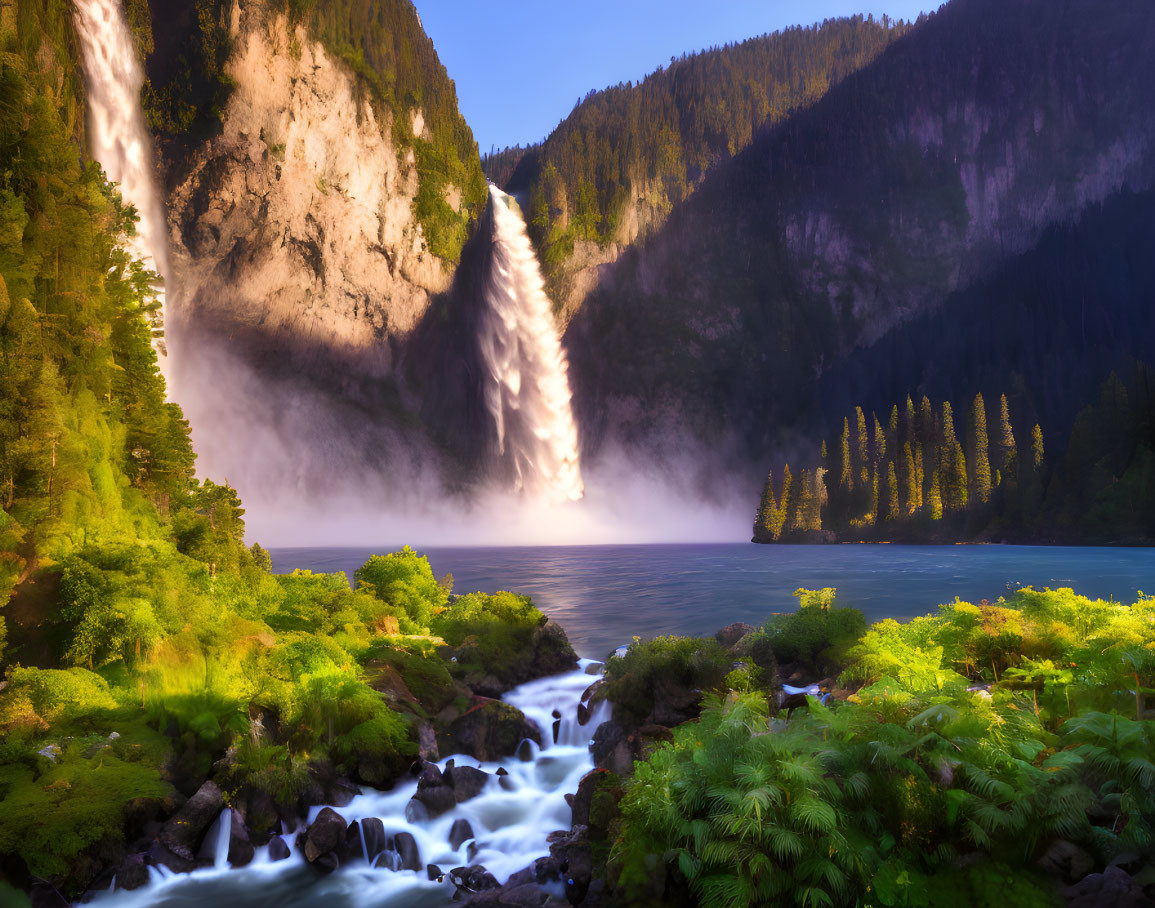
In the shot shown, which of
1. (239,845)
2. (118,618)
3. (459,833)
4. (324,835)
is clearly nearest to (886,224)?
(459,833)

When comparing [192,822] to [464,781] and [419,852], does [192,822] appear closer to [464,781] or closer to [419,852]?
[419,852]

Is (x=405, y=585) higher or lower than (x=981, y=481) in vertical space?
lower

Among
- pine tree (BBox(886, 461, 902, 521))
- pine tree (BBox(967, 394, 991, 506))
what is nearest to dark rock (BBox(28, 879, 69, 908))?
pine tree (BBox(967, 394, 991, 506))

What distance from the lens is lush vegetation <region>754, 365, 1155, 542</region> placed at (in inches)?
2805

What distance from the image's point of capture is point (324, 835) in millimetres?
9727

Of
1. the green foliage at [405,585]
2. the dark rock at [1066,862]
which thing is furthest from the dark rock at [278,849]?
the green foliage at [405,585]

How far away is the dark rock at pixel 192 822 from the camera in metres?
9.34

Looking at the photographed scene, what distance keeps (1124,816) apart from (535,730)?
9.72m

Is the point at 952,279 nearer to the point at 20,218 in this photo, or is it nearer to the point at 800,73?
the point at 800,73

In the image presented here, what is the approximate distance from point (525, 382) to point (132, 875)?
69.5m

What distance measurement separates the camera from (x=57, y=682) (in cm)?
1059

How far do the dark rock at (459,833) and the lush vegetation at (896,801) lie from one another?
11.5 ft

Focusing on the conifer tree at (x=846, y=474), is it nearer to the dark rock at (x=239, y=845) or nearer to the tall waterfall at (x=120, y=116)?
the tall waterfall at (x=120, y=116)

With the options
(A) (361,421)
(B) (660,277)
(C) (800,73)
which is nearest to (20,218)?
(A) (361,421)
